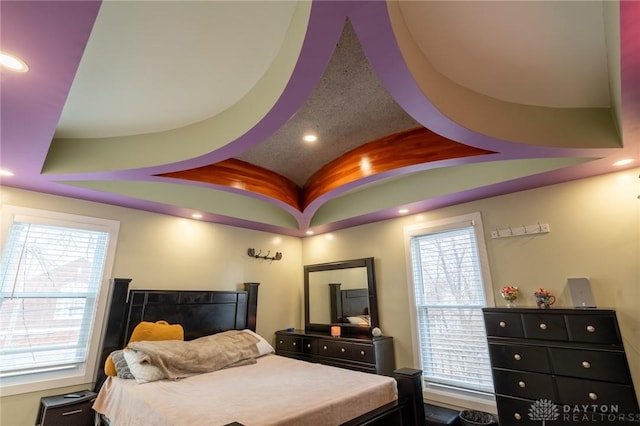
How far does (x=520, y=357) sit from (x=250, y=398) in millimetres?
2339

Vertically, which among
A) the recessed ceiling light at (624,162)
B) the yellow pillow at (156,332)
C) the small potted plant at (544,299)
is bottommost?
the yellow pillow at (156,332)

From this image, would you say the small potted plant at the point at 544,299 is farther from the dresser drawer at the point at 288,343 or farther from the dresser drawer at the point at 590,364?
the dresser drawer at the point at 288,343

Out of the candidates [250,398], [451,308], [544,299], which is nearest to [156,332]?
[250,398]

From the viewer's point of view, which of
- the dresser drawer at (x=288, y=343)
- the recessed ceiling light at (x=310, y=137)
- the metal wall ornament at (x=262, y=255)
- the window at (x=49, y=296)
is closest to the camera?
the window at (x=49, y=296)

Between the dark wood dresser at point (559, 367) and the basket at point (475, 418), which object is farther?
the basket at point (475, 418)

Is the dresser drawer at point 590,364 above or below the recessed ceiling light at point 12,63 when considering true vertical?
below

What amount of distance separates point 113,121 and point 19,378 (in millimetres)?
2538

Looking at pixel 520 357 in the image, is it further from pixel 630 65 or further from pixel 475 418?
pixel 630 65

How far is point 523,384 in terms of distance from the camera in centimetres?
263

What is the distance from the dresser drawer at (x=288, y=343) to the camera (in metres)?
4.39

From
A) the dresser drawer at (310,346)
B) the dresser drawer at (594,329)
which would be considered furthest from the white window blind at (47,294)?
the dresser drawer at (594,329)

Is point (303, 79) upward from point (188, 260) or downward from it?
upward

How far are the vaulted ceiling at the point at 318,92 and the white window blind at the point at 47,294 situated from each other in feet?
1.66

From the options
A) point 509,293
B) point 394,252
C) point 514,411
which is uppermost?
point 394,252
